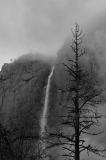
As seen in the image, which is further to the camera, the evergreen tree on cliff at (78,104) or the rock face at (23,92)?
the rock face at (23,92)

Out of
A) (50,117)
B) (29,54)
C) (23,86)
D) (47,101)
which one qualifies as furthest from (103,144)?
(29,54)

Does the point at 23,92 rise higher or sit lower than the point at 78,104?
higher

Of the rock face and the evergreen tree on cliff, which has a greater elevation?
the rock face

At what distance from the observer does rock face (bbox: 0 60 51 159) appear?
70.7 metres

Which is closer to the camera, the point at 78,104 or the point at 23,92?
the point at 78,104

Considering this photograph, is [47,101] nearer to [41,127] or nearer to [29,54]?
[41,127]

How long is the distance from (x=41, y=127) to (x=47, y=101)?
6.44m

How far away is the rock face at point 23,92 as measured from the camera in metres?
70.7

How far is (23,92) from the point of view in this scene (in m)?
76.2

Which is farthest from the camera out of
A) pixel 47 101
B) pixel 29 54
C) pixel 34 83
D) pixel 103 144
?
pixel 29 54

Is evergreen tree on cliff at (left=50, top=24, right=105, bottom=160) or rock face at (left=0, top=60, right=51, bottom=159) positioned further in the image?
rock face at (left=0, top=60, right=51, bottom=159)

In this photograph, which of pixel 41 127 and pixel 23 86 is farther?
Answer: pixel 23 86

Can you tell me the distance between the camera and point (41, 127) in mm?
64688

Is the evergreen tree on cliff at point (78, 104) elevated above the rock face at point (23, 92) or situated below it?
below
